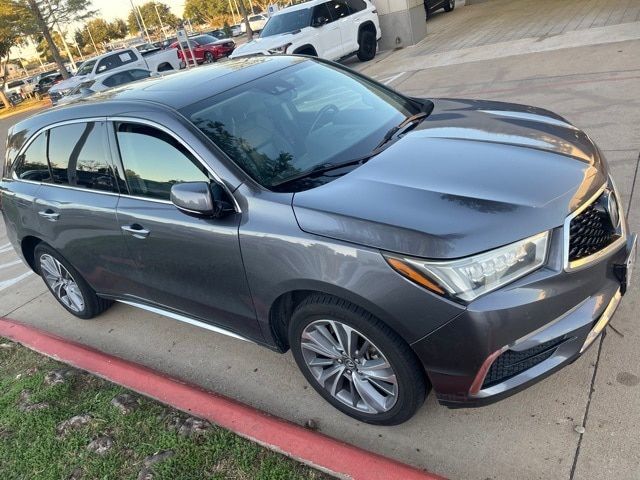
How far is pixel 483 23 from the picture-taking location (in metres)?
15.8

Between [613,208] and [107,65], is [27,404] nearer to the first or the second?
[613,208]

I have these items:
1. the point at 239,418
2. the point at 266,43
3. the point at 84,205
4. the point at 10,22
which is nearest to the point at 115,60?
the point at 266,43

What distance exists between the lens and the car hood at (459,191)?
7.20 feet

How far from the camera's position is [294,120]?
10.4 feet

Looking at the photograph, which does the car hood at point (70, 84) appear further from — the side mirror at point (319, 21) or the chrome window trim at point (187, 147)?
the chrome window trim at point (187, 147)

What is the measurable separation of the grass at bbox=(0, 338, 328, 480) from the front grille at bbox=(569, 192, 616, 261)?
61.1 inches

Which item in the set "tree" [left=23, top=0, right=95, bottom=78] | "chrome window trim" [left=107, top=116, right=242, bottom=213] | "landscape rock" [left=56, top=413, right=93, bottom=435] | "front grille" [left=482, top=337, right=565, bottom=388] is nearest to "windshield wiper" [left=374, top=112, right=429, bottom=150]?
"chrome window trim" [left=107, top=116, right=242, bottom=213]

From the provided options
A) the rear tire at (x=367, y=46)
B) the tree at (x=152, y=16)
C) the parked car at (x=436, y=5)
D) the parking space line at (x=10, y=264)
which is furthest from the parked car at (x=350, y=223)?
the tree at (x=152, y=16)

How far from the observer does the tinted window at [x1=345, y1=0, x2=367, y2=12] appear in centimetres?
1412

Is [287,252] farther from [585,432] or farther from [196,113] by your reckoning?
[585,432]

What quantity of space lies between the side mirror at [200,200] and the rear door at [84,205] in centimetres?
87

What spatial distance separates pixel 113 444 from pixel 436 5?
20.4 metres

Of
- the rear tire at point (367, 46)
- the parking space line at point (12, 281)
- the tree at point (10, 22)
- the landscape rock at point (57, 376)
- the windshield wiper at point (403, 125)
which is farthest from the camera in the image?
the tree at point (10, 22)

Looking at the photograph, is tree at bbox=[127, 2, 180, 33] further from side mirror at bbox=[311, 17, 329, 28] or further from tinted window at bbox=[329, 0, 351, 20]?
side mirror at bbox=[311, 17, 329, 28]
